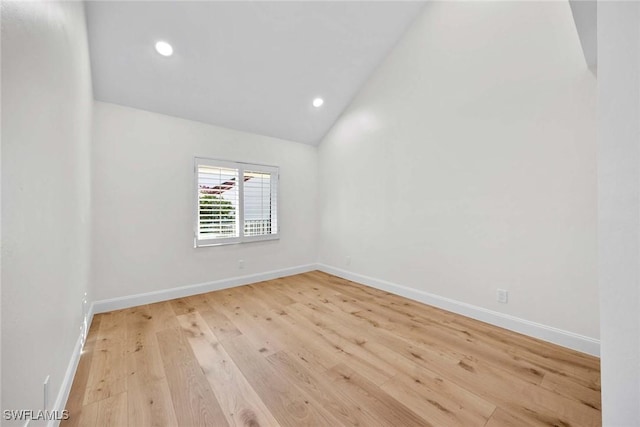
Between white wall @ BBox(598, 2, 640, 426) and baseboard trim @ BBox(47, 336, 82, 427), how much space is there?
2174 millimetres

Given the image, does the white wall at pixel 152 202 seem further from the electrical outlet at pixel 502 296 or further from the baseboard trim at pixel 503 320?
the electrical outlet at pixel 502 296

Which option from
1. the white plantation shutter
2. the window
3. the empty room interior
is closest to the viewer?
the empty room interior

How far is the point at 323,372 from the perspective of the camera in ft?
5.51

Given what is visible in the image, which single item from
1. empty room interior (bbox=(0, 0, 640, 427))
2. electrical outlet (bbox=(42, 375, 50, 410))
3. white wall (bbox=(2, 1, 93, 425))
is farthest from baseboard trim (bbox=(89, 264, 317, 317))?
electrical outlet (bbox=(42, 375, 50, 410))

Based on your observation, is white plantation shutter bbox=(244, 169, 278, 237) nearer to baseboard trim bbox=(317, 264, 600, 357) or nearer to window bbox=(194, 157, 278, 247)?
window bbox=(194, 157, 278, 247)

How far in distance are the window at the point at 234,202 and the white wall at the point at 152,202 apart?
4.6 inches

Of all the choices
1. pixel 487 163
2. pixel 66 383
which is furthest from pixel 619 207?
pixel 66 383

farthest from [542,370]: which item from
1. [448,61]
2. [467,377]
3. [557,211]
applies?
[448,61]

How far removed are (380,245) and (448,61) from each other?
2.26 m

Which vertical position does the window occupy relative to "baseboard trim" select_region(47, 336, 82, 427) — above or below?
above

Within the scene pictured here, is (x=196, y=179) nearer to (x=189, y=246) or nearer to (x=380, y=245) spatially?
(x=189, y=246)

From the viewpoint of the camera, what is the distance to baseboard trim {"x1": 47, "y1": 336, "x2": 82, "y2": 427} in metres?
1.24

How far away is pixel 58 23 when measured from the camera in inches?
50.1

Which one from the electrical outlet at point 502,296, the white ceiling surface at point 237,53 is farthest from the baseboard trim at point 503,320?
the white ceiling surface at point 237,53
